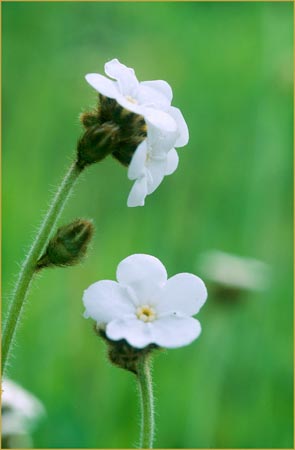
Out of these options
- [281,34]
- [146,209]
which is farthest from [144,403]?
[281,34]

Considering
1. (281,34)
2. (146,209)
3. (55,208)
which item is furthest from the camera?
(281,34)

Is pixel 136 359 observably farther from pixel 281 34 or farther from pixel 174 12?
pixel 174 12

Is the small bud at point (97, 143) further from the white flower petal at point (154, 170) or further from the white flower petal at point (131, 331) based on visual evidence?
the white flower petal at point (131, 331)

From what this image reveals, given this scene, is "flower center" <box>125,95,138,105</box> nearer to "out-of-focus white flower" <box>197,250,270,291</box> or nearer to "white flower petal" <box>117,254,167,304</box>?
"white flower petal" <box>117,254,167,304</box>

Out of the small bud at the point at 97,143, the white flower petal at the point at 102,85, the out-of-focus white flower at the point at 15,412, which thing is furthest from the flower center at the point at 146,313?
the out-of-focus white flower at the point at 15,412

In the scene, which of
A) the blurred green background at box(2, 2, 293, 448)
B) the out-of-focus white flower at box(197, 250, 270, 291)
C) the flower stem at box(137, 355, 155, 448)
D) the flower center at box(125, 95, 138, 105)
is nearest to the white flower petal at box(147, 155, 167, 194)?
the flower center at box(125, 95, 138, 105)

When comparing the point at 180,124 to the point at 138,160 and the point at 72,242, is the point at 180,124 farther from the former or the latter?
the point at 72,242

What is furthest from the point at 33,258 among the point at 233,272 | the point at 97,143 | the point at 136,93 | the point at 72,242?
the point at 233,272
